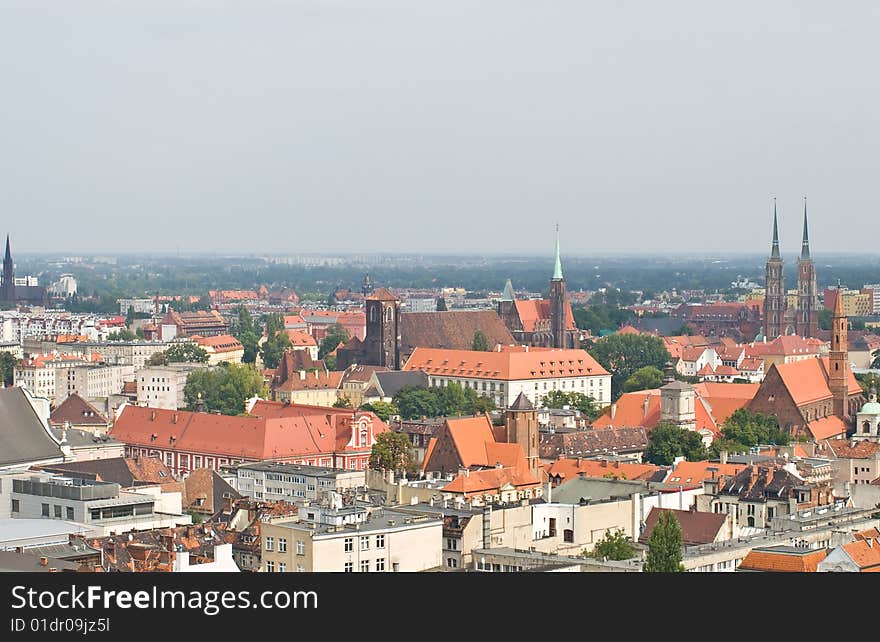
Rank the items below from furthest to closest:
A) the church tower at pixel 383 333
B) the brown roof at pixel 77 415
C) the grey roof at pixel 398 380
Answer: the church tower at pixel 383 333
the grey roof at pixel 398 380
the brown roof at pixel 77 415

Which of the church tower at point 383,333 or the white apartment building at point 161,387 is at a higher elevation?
the church tower at point 383,333

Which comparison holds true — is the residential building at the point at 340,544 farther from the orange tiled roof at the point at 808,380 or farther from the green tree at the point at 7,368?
the green tree at the point at 7,368

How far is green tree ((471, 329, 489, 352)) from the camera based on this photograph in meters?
77.1

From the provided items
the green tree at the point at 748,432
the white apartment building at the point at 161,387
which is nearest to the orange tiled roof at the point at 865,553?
the green tree at the point at 748,432

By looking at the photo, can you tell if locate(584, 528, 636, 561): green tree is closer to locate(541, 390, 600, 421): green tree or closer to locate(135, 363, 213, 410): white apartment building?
locate(541, 390, 600, 421): green tree

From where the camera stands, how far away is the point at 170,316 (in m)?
109

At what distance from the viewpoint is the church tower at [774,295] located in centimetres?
9650

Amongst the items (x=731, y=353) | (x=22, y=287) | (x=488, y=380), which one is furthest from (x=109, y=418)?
(x=22, y=287)

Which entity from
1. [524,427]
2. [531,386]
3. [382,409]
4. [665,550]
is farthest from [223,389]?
[665,550]

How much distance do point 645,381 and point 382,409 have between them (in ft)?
52.6

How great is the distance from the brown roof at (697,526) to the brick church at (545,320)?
55238mm

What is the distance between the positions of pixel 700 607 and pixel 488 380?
61.0m

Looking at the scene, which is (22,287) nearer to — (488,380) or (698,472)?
(488,380)

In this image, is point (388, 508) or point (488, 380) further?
point (488, 380)
